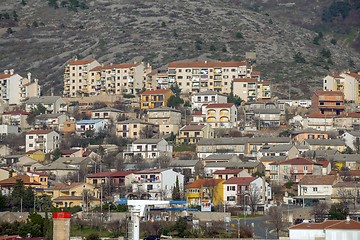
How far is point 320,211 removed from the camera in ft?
297

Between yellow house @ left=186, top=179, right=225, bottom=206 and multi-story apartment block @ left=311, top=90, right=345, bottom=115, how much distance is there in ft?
83.7

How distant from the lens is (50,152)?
11606 cm

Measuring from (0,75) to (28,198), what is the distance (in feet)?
136

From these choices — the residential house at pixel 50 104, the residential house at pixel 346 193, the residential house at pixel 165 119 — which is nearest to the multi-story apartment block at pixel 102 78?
the residential house at pixel 50 104

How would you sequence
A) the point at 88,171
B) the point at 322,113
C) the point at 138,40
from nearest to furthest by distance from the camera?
1. the point at 88,171
2. the point at 322,113
3. the point at 138,40

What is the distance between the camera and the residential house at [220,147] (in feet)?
367

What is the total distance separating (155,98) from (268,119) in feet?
33.8

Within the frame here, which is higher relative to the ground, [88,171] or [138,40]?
[138,40]

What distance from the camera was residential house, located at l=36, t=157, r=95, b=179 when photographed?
10731 cm

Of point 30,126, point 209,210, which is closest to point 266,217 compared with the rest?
point 209,210

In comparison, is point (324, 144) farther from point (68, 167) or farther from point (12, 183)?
point (12, 183)

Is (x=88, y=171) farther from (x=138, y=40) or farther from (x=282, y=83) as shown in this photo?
(x=138, y=40)

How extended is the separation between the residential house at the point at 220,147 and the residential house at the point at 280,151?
1558mm

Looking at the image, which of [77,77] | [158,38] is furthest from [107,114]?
[158,38]
